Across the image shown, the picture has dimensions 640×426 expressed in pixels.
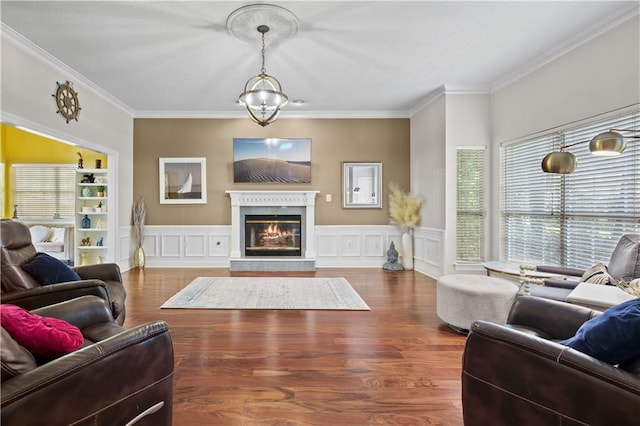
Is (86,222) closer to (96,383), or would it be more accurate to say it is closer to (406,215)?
(96,383)

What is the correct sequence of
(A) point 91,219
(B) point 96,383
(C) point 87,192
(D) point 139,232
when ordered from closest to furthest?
(B) point 96,383
(C) point 87,192
(A) point 91,219
(D) point 139,232

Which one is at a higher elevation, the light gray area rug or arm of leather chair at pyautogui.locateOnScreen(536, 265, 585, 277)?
arm of leather chair at pyautogui.locateOnScreen(536, 265, 585, 277)

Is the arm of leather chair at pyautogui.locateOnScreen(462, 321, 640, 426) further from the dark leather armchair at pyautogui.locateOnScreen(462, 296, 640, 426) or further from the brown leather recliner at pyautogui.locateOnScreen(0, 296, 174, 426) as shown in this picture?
the brown leather recliner at pyautogui.locateOnScreen(0, 296, 174, 426)

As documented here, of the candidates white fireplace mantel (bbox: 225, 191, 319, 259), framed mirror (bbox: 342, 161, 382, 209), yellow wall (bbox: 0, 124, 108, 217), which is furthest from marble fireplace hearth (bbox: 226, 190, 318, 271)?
yellow wall (bbox: 0, 124, 108, 217)

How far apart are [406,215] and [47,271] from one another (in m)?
5.19

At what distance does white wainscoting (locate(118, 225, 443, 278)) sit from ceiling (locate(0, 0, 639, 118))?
2.50 meters

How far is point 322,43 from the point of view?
371 cm

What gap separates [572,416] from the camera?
1170mm

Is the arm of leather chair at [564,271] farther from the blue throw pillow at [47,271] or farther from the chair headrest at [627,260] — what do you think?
the blue throw pillow at [47,271]

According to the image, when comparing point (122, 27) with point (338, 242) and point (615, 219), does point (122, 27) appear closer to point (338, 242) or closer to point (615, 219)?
point (338, 242)

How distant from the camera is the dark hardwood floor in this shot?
190 centimetres

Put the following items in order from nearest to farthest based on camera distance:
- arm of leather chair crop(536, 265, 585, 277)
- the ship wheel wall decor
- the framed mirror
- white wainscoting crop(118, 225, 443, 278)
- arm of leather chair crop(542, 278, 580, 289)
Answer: arm of leather chair crop(542, 278, 580, 289) < arm of leather chair crop(536, 265, 585, 277) < the ship wheel wall decor < white wainscoting crop(118, 225, 443, 278) < the framed mirror

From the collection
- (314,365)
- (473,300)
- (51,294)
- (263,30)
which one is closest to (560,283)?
(473,300)

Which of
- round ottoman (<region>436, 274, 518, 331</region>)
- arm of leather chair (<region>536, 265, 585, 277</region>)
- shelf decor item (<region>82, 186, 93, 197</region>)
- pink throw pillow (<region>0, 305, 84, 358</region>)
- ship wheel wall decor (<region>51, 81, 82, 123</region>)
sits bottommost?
round ottoman (<region>436, 274, 518, 331</region>)
